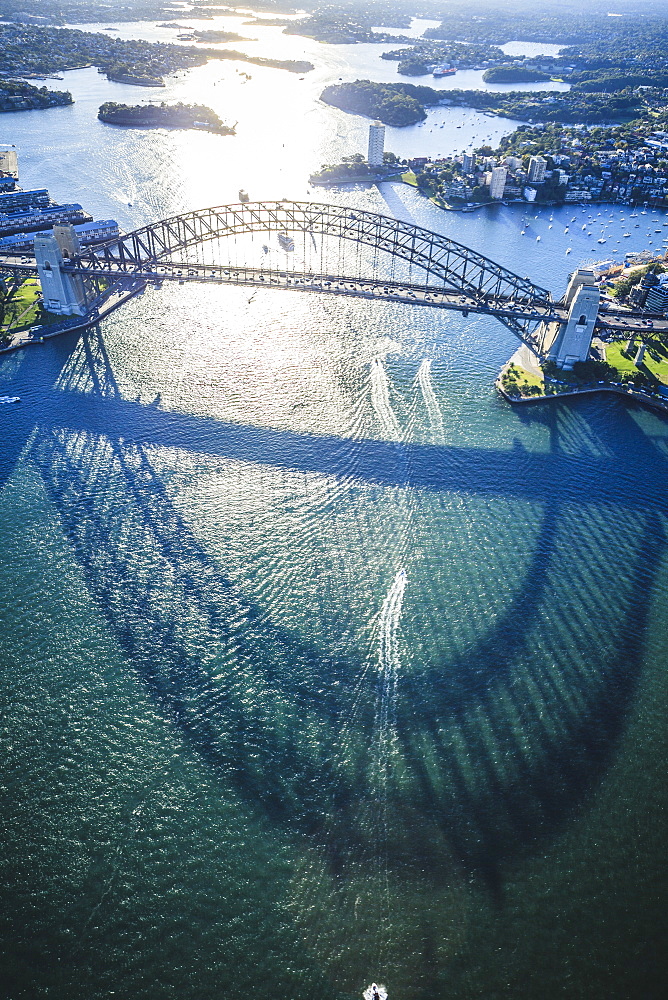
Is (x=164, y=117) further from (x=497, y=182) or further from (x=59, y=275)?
(x=59, y=275)

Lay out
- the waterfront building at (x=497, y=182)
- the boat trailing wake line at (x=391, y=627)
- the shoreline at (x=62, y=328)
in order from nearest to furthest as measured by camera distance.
Answer: the boat trailing wake line at (x=391, y=627) < the shoreline at (x=62, y=328) < the waterfront building at (x=497, y=182)

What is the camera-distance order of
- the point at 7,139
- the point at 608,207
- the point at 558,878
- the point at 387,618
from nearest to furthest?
the point at 558,878, the point at 387,618, the point at 608,207, the point at 7,139

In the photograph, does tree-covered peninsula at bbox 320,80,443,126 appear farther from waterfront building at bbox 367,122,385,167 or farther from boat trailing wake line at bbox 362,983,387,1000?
boat trailing wake line at bbox 362,983,387,1000

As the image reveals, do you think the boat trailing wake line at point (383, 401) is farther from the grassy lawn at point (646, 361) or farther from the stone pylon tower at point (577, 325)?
the grassy lawn at point (646, 361)

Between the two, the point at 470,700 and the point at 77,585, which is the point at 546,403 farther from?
the point at 77,585

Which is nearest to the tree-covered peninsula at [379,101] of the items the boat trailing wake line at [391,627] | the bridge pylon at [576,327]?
the bridge pylon at [576,327]

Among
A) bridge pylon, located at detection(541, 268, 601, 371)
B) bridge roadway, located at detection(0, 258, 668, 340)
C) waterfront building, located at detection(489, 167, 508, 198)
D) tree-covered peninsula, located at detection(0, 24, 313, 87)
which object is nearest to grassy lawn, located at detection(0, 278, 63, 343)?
bridge roadway, located at detection(0, 258, 668, 340)

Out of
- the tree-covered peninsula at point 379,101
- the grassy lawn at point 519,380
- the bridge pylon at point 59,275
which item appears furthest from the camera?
the tree-covered peninsula at point 379,101

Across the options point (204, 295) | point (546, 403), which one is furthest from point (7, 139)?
point (546, 403)
